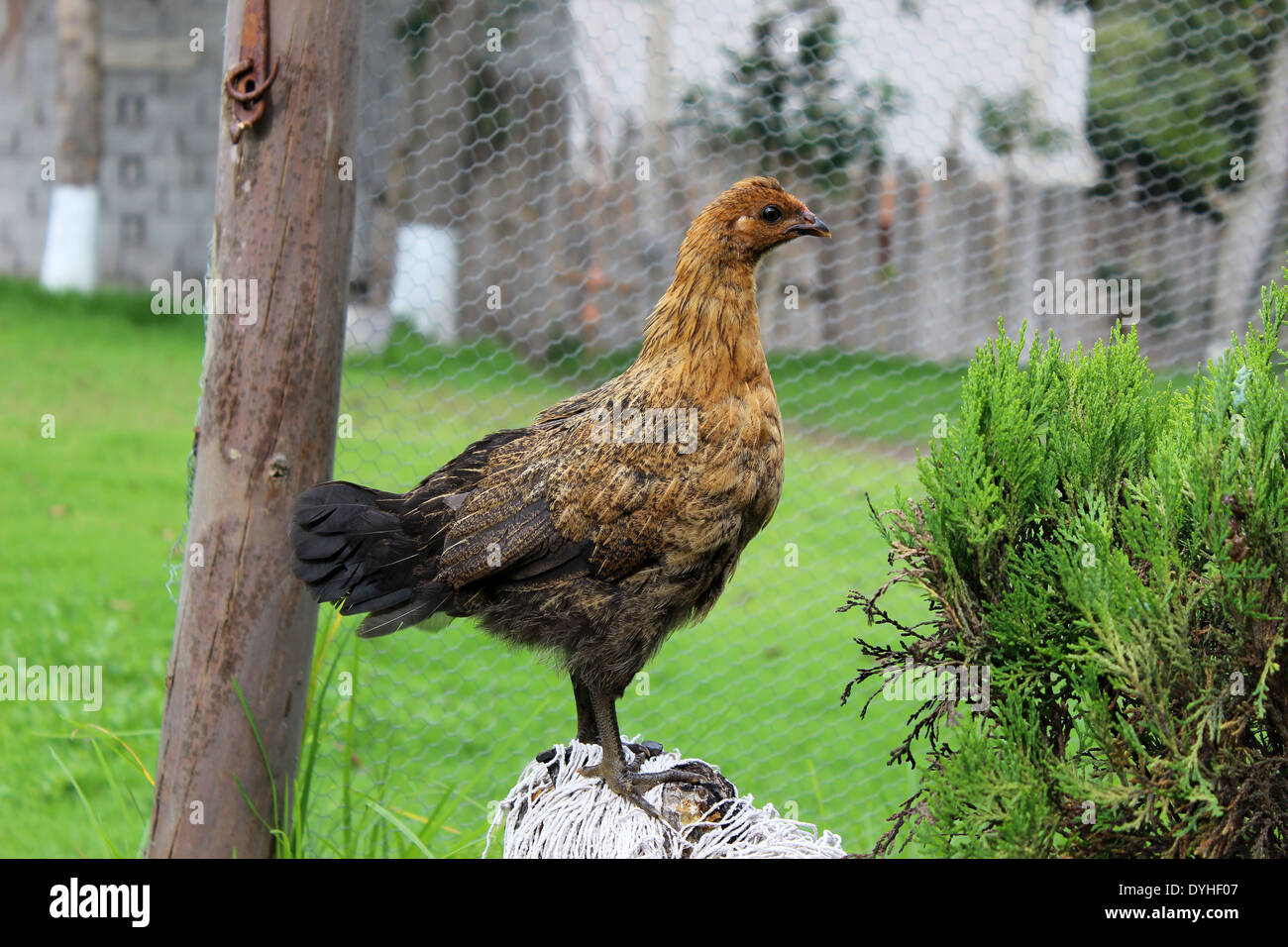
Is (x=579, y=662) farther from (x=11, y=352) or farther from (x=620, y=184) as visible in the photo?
(x=11, y=352)

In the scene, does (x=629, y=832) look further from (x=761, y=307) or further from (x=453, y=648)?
(x=761, y=307)

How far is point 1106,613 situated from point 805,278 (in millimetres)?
5107

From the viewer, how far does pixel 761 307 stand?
642cm

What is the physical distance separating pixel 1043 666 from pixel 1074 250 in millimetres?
5008

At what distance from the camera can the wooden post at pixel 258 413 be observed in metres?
2.46

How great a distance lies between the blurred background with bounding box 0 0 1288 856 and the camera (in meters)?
4.25

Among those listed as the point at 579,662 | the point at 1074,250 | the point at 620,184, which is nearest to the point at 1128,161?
the point at 1074,250

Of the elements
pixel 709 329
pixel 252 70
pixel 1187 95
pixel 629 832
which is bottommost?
pixel 629 832

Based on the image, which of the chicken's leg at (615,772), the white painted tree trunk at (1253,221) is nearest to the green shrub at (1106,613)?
the chicken's leg at (615,772)

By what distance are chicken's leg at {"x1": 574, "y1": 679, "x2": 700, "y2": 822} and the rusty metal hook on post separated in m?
1.52

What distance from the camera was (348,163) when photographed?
2541 mm

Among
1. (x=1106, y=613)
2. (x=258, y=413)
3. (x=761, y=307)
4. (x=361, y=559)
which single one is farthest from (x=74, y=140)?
(x=1106, y=613)

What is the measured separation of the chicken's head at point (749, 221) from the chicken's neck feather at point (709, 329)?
1.1 inches

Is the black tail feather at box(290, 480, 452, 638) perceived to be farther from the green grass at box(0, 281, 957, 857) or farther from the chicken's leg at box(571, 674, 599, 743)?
the green grass at box(0, 281, 957, 857)
